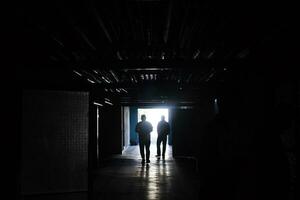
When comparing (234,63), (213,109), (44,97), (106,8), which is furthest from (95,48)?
(213,109)

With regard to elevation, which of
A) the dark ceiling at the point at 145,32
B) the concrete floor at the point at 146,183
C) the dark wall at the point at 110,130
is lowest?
the concrete floor at the point at 146,183

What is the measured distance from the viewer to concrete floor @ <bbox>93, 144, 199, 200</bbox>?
630 cm

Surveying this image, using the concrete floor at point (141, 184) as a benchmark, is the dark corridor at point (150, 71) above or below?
above

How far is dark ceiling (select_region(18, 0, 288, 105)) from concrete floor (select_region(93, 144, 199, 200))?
2.51 meters

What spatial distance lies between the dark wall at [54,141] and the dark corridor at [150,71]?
0.06 feet

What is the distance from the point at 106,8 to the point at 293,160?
359 centimetres

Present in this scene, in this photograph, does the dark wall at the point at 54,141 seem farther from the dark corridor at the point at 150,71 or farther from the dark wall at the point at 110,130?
the dark wall at the point at 110,130

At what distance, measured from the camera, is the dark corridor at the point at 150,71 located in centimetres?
231

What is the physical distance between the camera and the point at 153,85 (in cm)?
862

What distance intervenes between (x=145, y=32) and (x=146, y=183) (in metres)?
4.11

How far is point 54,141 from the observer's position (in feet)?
18.7

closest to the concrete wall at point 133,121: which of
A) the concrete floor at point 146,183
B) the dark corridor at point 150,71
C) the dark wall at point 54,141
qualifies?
the concrete floor at point 146,183

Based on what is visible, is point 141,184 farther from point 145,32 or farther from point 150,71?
point 145,32

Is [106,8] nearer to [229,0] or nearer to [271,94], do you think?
[229,0]
